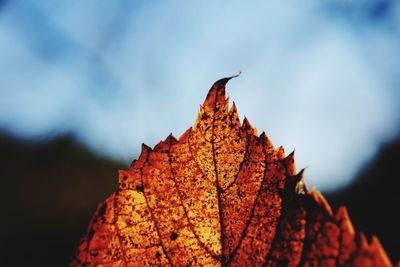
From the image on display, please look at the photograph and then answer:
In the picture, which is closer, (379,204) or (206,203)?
(206,203)

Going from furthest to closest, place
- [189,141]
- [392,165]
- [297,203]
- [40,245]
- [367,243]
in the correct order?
[392,165], [40,245], [189,141], [297,203], [367,243]

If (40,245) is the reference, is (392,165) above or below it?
below

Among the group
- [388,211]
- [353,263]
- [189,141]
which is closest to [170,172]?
[189,141]

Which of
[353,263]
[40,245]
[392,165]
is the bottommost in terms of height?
[353,263]

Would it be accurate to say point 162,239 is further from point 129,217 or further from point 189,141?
point 189,141

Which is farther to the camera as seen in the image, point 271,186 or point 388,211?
point 388,211

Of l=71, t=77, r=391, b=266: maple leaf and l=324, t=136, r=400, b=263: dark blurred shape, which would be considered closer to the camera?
l=71, t=77, r=391, b=266: maple leaf

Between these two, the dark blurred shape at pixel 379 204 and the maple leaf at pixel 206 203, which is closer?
the maple leaf at pixel 206 203

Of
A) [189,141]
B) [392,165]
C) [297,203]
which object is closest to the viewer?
[297,203]
